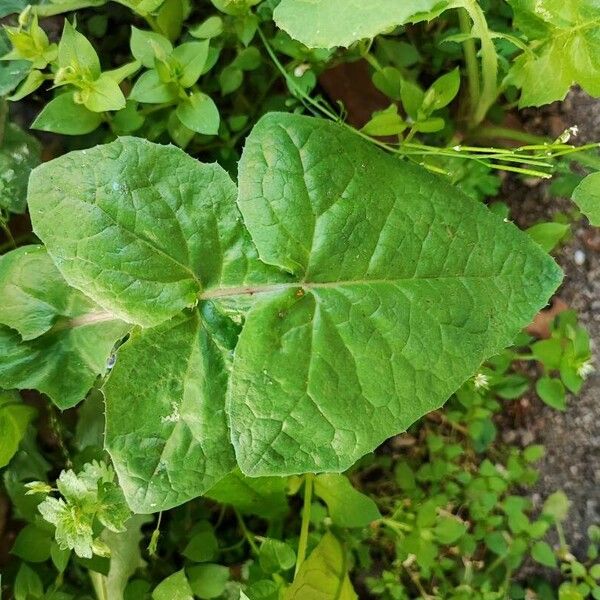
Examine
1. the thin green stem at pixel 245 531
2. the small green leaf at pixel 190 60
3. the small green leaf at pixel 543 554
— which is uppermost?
the small green leaf at pixel 190 60

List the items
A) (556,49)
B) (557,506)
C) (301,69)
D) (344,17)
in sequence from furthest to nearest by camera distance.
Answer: (557,506) → (301,69) → (556,49) → (344,17)

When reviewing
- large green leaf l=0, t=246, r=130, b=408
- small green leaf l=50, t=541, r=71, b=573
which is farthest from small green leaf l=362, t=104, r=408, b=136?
small green leaf l=50, t=541, r=71, b=573

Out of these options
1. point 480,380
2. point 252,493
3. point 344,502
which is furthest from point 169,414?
point 480,380

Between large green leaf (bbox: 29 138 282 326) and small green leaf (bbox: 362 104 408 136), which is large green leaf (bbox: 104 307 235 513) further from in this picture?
small green leaf (bbox: 362 104 408 136)

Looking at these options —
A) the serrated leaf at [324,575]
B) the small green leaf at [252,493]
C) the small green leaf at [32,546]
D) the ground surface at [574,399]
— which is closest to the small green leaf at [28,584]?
the small green leaf at [32,546]

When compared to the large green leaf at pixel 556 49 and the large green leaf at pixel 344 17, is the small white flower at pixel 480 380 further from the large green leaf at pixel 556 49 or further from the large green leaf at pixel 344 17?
the large green leaf at pixel 344 17

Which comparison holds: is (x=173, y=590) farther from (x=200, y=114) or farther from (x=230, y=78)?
(x=230, y=78)

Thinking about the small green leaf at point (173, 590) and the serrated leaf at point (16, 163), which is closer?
the small green leaf at point (173, 590)
